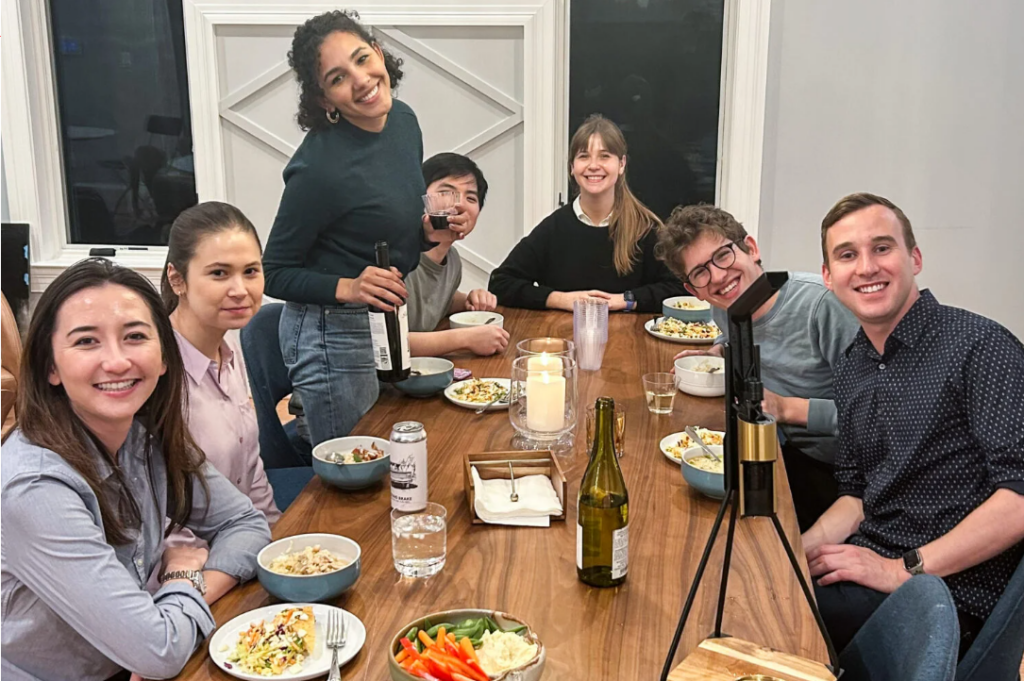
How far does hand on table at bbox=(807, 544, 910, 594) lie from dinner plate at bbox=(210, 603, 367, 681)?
959 mm

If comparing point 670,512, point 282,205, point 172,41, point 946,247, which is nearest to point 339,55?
point 282,205

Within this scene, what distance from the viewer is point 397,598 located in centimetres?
132

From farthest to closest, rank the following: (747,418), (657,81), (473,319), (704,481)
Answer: (657,81) < (473,319) < (704,481) < (747,418)

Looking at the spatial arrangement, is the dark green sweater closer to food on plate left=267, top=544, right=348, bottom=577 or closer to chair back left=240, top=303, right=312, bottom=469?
chair back left=240, top=303, right=312, bottom=469

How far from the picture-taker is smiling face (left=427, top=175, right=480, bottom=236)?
3020 mm

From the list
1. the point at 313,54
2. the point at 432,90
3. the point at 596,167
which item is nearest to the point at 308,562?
the point at 313,54

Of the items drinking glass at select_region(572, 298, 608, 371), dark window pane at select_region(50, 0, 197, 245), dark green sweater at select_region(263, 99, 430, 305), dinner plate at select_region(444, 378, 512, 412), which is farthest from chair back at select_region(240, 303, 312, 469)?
dark window pane at select_region(50, 0, 197, 245)

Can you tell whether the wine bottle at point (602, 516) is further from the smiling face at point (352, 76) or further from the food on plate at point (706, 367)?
the smiling face at point (352, 76)

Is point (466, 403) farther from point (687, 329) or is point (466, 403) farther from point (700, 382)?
point (687, 329)

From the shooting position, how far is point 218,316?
77.0 inches

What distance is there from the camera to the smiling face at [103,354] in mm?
1386

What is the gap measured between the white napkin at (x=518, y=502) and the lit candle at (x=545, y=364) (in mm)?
302

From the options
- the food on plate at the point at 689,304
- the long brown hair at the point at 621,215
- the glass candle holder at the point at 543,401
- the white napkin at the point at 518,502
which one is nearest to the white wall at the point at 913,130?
the long brown hair at the point at 621,215

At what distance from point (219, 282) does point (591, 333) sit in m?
1.02
